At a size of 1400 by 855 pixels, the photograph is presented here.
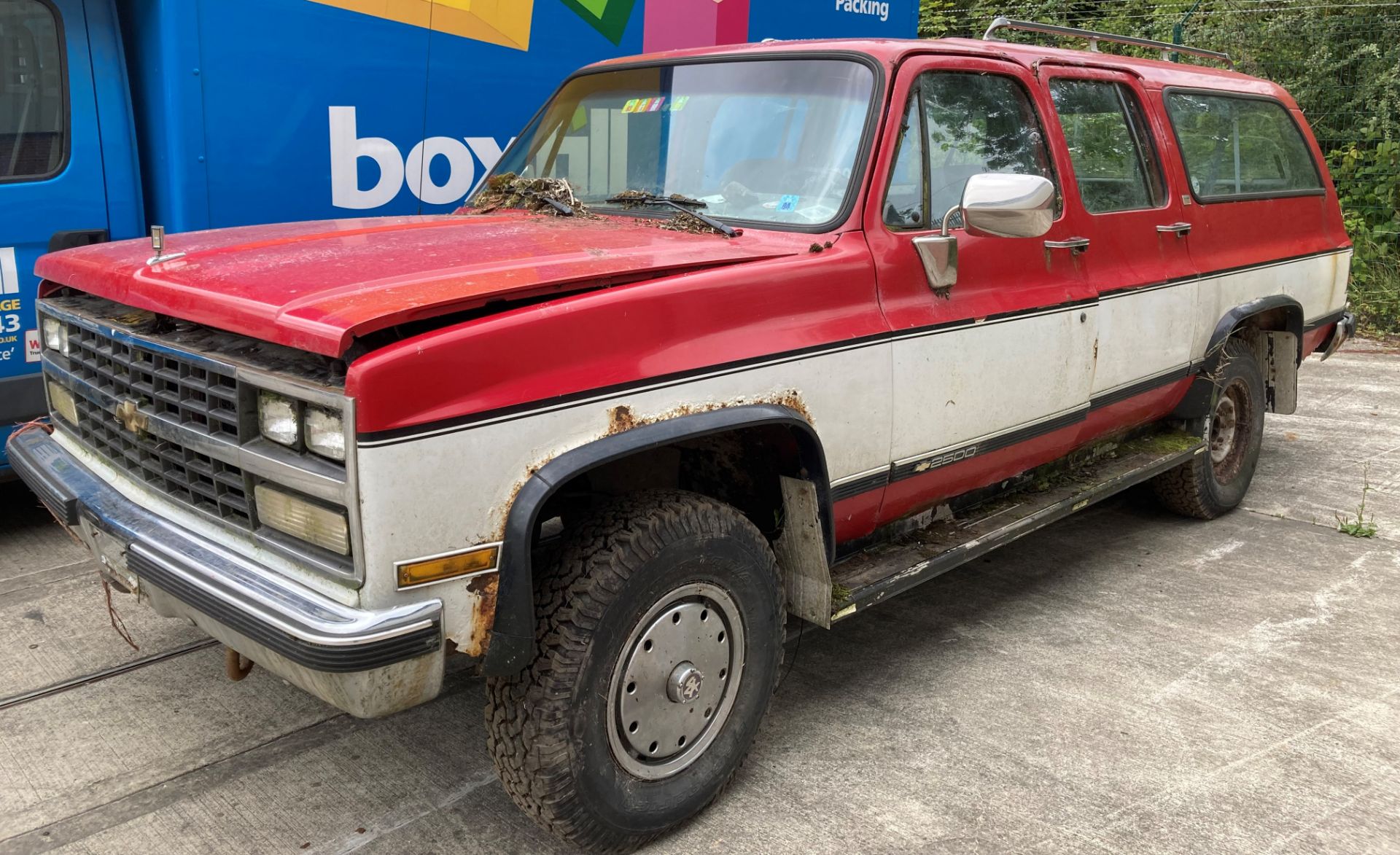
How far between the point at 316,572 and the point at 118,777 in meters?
1.27

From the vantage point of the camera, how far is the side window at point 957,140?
364cm

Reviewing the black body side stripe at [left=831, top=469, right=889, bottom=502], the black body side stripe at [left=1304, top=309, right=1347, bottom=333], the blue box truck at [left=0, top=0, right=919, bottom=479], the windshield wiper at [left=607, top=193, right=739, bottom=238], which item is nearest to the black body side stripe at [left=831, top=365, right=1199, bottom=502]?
the black body side stripe at [left=831, top=469, right=889, bottom=502]

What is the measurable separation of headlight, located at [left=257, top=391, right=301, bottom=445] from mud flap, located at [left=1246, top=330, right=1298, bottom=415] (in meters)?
4.83

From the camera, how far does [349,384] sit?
2.32 m

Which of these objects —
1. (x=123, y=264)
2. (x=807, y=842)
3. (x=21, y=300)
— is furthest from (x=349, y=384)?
(x=21, y=300)

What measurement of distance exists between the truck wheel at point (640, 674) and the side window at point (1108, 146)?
2.27 meters

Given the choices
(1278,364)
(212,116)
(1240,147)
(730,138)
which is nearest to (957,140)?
(730,138)

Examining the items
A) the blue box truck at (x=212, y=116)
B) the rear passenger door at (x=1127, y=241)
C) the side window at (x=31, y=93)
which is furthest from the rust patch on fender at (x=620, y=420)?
the side window at (x=31, y=93)

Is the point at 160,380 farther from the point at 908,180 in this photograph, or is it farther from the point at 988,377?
the point at 988,377

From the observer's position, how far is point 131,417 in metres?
3.03

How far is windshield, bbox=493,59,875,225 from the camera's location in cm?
353

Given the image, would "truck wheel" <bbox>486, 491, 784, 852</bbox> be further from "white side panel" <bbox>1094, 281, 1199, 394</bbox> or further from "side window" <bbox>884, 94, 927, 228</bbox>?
"white side panel" <bbox>1094, 281, 1199, 394</bbox>

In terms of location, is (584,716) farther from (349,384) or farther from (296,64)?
(296,64)

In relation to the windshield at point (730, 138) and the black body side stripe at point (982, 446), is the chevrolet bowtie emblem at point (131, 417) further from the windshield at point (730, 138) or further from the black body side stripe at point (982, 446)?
the black body side stripe at point (982, 446)
